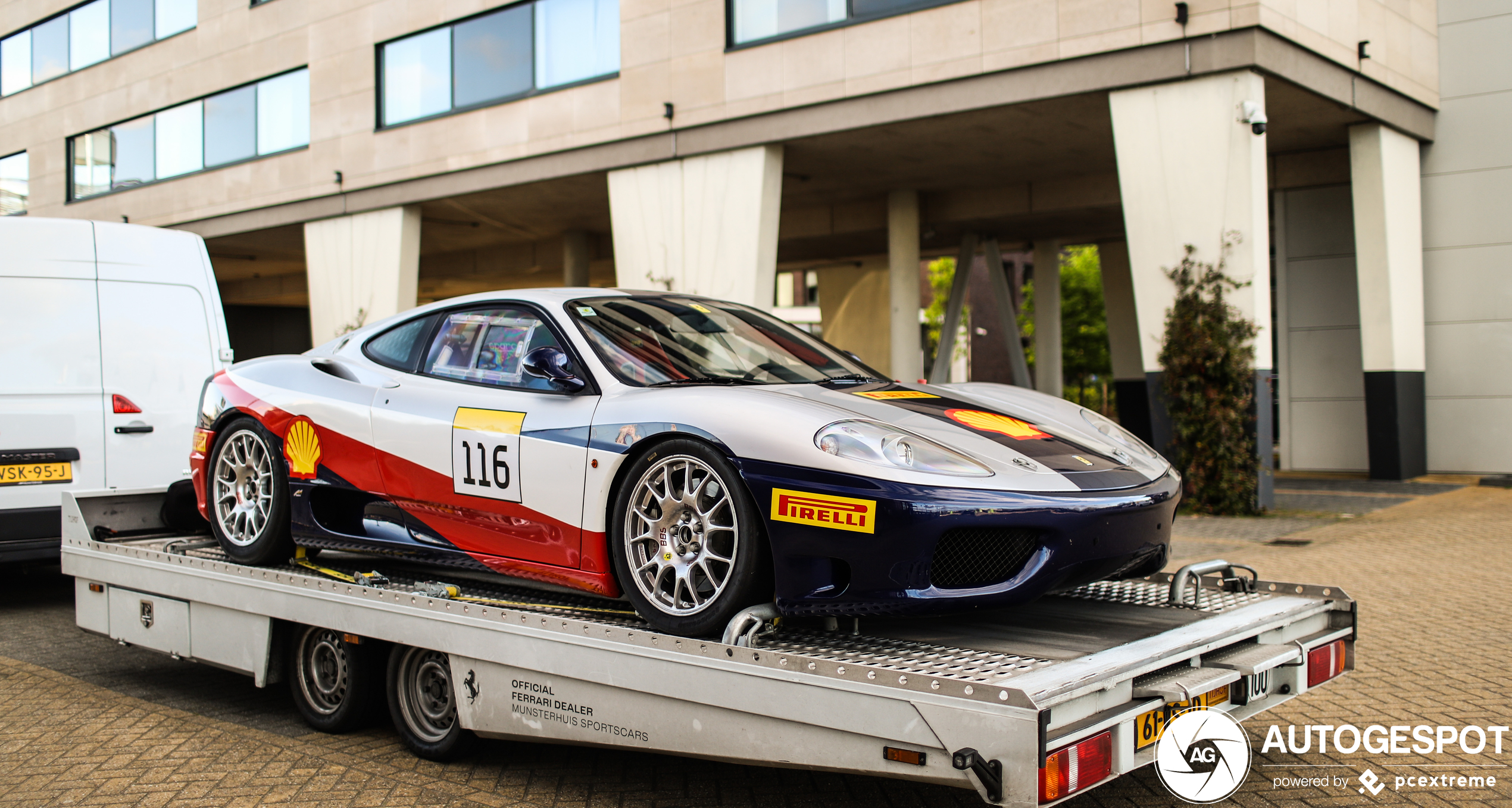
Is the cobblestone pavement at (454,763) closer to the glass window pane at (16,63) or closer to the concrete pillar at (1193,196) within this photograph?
the concrete pillar at (1193,196)

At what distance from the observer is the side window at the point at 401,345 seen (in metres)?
4.79

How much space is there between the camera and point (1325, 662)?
395 centimetres

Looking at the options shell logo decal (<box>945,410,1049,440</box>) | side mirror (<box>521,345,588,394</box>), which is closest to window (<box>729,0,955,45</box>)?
shell logo decal (<box>945,410,1049,440</box>)

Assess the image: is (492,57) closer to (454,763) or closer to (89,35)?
(89,35)

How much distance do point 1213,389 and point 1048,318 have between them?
39.5 feet

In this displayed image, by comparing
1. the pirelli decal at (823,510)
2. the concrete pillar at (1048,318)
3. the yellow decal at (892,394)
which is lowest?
the pirelli decal at (823,510)

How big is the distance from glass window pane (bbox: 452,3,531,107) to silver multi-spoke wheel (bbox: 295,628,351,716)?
1457 cm


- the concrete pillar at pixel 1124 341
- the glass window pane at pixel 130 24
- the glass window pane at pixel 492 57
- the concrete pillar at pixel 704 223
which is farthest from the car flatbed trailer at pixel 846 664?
the glass window pane at pixel 130 24

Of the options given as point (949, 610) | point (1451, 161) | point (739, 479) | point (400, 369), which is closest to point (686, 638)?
point (739, 479)

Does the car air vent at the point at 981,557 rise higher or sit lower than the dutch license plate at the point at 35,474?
lower

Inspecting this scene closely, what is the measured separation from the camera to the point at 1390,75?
1464 centimetres

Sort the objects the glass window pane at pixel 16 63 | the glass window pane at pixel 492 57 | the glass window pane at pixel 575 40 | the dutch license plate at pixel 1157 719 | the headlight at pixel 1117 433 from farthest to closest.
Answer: the glass window pane at pixel 16 63 < the glass window pane at pixel 492 57 < the glass window pane at pixel 575 40 < the headlight at pixel 1117 433 < the dutch license plate at pixel 1157 719

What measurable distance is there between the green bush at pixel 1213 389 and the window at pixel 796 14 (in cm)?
464

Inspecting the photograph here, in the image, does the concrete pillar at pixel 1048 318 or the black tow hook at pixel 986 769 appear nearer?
the black tow hook at pixel 986 769
